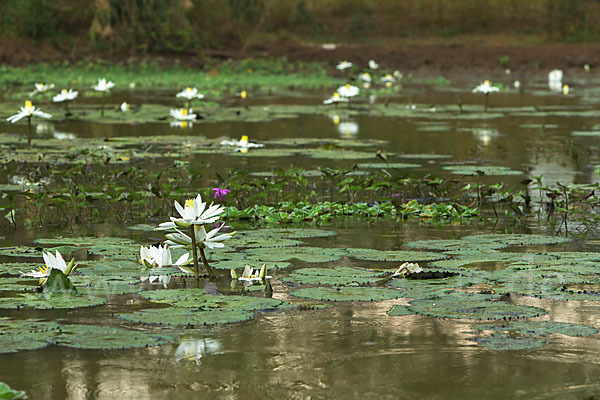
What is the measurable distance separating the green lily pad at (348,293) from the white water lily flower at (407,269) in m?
0.23

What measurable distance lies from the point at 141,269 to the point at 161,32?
24.8m

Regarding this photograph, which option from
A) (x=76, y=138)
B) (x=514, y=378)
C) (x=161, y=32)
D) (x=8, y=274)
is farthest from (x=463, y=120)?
(x=161, y=32)

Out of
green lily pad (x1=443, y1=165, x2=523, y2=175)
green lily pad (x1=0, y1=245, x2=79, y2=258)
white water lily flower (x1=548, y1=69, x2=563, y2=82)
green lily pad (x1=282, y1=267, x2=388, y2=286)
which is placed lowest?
green lily pad (x1=282, y1=267, x2=388, y2=286)

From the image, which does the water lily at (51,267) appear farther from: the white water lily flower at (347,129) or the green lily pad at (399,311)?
the white water lily flower at (347,129)

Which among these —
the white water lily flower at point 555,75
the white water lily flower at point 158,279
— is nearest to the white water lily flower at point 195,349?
the white water lily flower at point 158,279

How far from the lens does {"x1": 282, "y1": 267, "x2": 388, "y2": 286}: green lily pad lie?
4.64 metres

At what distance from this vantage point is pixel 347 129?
1334 cm

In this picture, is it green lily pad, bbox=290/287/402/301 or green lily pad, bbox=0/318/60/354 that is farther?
green lily pad, bbox=290/287/402/301

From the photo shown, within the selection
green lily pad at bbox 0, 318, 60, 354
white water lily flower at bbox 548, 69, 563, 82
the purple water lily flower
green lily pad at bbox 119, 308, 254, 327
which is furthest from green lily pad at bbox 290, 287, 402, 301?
white water lily flower at bbox 548, 69, 563, 82

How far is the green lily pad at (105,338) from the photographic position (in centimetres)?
360

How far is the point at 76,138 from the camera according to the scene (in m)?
11.9

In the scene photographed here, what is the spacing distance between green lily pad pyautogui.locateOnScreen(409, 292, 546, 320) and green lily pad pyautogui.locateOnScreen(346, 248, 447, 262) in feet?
2.59

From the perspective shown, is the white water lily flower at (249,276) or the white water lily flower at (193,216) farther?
the white water lily flower at (249,276)

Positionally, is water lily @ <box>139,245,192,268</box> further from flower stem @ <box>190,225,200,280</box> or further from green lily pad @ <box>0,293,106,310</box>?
green lily pad @ <box>0,293,106,310</box>
